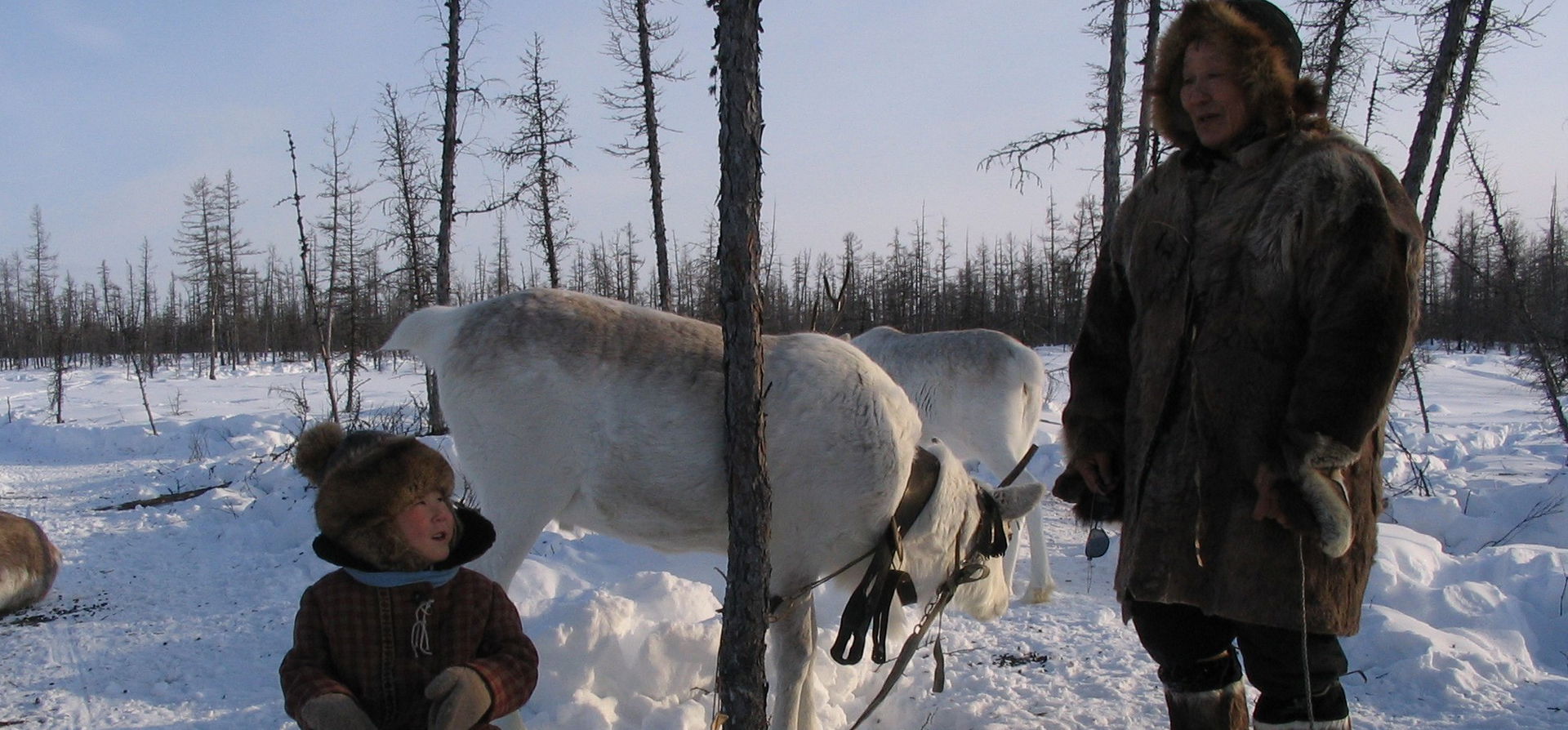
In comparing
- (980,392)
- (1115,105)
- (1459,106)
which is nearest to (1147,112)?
(1115,105)

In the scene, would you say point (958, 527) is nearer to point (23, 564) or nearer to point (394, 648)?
point (394, 648)

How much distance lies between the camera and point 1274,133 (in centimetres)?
199

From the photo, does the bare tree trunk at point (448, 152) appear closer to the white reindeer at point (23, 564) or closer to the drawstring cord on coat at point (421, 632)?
the white reindeer at point (23, 564)

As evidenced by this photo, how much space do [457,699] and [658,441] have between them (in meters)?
1.43

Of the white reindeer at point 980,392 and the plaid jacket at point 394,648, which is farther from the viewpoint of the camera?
the white reindeer at point 980,392

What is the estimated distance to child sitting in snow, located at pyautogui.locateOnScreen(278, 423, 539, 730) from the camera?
1.91m

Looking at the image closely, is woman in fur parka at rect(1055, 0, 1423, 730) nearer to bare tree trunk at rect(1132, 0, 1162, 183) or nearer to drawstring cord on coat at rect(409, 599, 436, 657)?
drawstring cord on coat at rect(409, 599, 436, 657)

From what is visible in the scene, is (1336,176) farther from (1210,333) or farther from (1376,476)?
(1376,476)

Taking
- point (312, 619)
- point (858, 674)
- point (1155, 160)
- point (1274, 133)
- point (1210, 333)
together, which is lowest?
point (858, 674)

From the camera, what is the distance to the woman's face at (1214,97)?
6.63 feet

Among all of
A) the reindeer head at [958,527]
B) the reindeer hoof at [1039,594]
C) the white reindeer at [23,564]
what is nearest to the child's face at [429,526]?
the reindeer head at [958,527]

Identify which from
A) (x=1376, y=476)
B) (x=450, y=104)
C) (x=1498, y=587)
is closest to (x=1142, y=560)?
(x=1376, y=476)

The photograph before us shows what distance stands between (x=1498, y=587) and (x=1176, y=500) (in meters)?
4.36

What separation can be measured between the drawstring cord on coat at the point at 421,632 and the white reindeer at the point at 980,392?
5.81 meters
